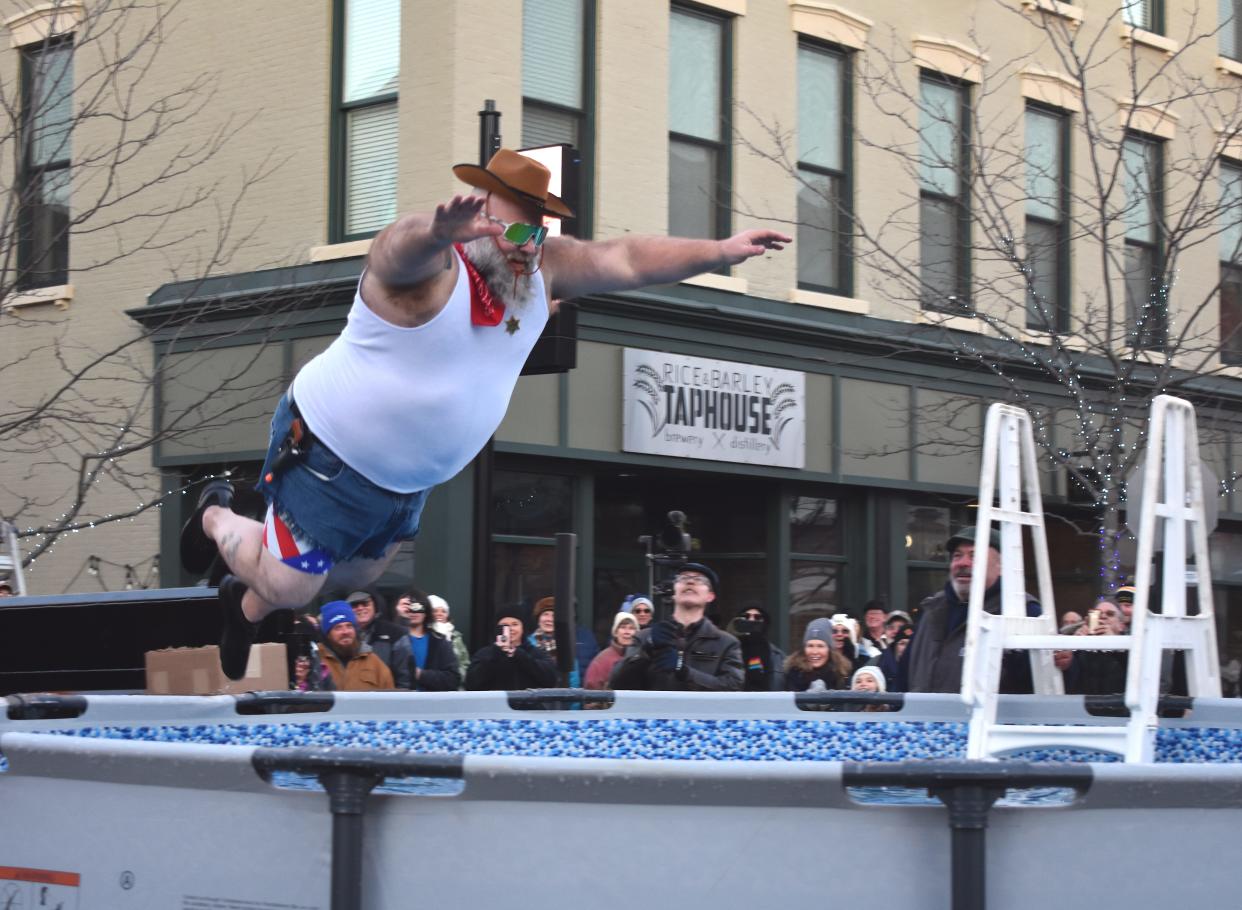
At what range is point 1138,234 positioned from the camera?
21.7 m

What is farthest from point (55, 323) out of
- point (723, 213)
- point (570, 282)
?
point (570, 282)

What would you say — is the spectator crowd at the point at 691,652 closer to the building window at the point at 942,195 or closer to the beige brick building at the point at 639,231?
the beige brick building at the point at 639,231

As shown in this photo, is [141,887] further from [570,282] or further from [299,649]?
[299,649]

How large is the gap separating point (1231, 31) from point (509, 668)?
16.4 m

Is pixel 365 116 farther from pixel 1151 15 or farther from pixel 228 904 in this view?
pixel 228 904

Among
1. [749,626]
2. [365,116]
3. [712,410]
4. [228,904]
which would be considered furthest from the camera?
[712,410]

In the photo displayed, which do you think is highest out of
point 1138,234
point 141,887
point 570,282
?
point 1138,234

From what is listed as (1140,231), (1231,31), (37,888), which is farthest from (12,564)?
(1231,31)

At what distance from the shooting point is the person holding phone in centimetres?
1064

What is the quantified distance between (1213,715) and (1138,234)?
17.1 meters

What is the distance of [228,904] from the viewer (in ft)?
9.55

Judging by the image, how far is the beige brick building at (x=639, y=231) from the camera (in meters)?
16.2

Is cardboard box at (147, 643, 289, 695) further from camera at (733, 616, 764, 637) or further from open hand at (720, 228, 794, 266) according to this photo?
open hand at (720, 228, 794, 266)

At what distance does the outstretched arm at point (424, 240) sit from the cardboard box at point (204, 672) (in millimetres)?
5147
